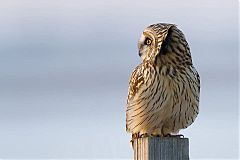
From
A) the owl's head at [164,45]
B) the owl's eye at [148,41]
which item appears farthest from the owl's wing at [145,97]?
the owl's eye at [148,41]

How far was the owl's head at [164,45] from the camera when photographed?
16.1 ft

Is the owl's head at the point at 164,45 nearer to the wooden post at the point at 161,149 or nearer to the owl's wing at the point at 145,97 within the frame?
the owl's wing at the point at 145,97

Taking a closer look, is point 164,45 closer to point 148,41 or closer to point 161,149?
point 148,41

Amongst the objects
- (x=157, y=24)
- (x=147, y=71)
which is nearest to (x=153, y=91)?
(x=147, y=71)

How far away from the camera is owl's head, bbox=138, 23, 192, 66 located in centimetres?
491

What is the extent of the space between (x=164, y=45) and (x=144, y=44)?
0.55 feet

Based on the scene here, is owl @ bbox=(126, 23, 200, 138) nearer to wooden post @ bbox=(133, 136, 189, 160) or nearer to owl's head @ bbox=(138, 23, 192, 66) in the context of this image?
owl's head @ bbox=(138, 23, 192, 66)

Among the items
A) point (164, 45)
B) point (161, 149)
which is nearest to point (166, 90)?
point (164, 45)

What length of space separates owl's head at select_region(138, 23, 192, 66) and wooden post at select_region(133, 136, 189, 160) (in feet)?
6.54

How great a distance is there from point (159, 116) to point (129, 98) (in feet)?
1.99

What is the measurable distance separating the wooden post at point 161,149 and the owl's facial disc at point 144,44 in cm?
206

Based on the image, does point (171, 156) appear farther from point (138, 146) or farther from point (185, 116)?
point (185, 116)

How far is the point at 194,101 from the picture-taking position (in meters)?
5.33

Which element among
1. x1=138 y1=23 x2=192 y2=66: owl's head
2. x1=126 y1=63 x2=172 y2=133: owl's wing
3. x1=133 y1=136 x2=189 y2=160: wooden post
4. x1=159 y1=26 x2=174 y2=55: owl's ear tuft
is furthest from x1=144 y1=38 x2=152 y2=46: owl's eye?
x1=133 y1=136 x2=189 y2=160: wooden post
